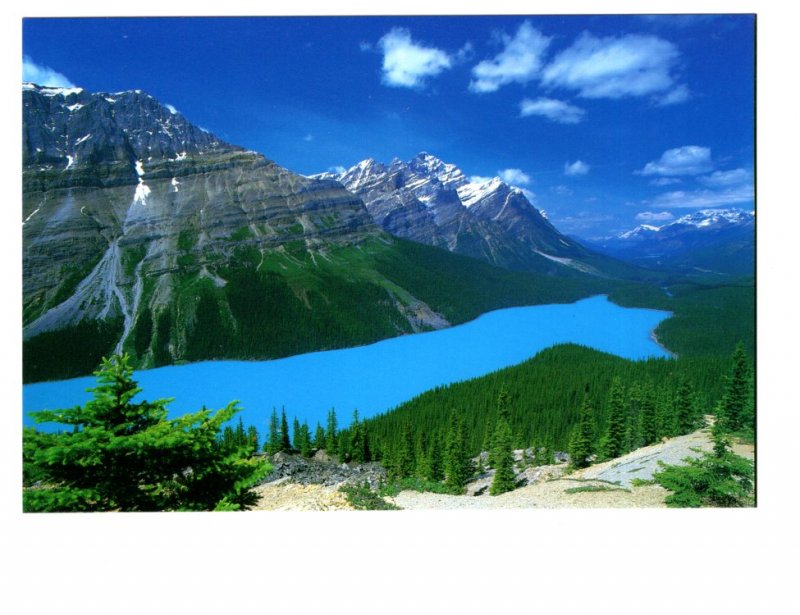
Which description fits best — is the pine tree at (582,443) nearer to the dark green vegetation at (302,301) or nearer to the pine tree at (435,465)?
the pine tree at (435,465)

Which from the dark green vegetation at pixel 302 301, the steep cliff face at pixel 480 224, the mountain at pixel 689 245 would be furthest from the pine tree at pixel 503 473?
the steep cliff face at pixel 480 224

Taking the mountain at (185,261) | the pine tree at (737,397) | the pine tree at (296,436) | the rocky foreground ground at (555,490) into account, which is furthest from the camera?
the mountain at (185,261)

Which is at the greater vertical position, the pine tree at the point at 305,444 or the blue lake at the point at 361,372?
the blue lake at the point at 361,372

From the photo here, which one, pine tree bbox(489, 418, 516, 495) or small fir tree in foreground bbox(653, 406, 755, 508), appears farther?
pine tree bbox(489, 418, 516, 495)

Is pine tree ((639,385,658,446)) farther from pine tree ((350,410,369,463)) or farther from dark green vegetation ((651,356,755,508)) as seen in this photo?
pine tree ((350,410,369,463))

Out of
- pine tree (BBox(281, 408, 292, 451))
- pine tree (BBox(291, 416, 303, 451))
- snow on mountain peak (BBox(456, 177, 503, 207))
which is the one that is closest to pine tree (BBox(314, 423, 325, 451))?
pine tree (BBox(291, 416, 303, 451))

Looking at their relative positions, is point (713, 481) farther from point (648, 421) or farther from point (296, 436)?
point (296, 436)

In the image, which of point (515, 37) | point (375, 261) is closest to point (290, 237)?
point (375, 261)
